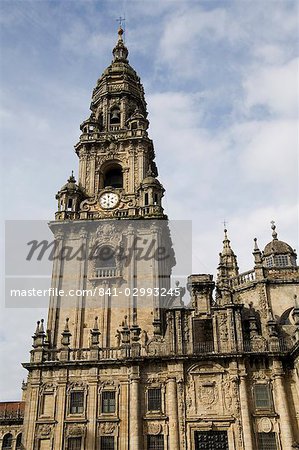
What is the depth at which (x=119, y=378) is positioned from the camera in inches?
1262

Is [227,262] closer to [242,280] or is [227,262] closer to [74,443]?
[242,280]

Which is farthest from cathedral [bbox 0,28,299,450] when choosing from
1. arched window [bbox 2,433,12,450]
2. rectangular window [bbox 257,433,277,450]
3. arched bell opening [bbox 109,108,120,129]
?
Result: arched window [bbox 2,433,12,450]

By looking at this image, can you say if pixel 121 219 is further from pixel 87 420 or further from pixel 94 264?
pixel 87 420

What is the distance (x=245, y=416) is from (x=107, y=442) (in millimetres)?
8488

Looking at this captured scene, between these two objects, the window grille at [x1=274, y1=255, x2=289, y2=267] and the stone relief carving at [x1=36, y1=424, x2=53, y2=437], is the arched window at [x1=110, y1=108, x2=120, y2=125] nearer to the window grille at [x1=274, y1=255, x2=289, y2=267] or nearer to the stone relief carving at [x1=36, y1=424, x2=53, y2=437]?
the window grille at [x1=274, y1=255, x2=289, y2=267]

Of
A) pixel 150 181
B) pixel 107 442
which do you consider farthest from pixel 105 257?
pixel 107 442

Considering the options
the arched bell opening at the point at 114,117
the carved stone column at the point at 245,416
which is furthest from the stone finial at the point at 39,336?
the arched bell opening at the point at 114,117

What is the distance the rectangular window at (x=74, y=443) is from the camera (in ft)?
99.3

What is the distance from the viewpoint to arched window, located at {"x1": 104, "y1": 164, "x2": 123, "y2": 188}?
4553cm

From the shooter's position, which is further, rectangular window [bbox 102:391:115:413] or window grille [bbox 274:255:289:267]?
window grille [bbox 274:255:289:267]

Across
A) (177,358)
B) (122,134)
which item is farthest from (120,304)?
(122,134)

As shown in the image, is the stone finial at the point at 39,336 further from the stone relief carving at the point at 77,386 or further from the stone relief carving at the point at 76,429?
the stone relief carving at the point at 76,429

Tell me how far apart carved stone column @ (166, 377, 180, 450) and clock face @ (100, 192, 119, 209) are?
53.2ft

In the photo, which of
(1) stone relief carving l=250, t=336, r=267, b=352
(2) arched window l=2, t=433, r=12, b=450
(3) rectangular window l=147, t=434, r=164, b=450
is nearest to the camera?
(3) rectangular window l=147, t=434, r=164, b=450
